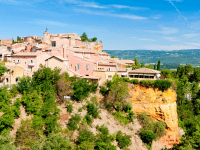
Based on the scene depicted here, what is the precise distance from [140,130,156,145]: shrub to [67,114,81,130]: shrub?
11.6m

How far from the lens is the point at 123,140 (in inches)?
1072

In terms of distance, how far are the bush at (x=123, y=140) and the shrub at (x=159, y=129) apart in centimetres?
677

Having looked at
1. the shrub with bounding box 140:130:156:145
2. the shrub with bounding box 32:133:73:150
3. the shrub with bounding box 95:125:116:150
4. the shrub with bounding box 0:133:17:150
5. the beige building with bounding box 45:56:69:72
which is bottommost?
the shrub with bounding box 140:130:156:145

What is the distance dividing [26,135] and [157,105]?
2308 centimetres

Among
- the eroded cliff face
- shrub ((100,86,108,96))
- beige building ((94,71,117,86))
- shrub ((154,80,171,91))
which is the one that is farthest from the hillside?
shrub ((154,80,171,91))

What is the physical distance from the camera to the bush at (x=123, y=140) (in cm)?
2699

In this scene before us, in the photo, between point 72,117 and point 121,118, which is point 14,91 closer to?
point 72,117

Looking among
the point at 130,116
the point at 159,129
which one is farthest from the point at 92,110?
the point at 159,129

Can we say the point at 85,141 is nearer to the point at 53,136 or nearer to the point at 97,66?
the point at 53,136

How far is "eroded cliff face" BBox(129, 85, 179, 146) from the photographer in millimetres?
33250

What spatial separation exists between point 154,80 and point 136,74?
3.68 metres

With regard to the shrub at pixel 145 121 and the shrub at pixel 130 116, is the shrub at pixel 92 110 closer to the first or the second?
the shrub at pixel 130 116

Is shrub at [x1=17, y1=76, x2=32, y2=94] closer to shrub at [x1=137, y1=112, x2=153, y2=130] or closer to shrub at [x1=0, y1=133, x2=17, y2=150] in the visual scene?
shrub at [x1=0, y1=133, x2=17, y2=150]

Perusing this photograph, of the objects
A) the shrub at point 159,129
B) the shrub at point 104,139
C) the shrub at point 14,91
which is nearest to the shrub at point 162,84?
the shrub at point 159,129
